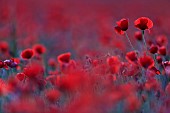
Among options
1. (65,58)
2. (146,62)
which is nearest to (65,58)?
(65,58)

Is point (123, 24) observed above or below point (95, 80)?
above

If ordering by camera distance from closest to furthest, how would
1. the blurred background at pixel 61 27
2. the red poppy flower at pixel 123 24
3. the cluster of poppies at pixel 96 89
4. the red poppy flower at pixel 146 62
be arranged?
the cluster of poppies at pixel 96 89 → the red poppy flower at pixel 146 62 → the red poppy flower at pixel 123 24 → the blurred background at pixel 61 27

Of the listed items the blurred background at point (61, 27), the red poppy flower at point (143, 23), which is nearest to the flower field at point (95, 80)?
the red poppy flower at point (143, 23)

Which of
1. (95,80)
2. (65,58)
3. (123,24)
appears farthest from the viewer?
(65,58)

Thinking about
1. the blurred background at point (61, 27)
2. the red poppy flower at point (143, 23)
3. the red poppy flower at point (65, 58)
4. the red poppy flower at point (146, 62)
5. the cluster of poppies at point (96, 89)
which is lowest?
the cluster of poppies at point (96, 89)

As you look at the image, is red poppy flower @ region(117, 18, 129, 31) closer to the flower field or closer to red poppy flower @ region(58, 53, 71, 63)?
the flower field

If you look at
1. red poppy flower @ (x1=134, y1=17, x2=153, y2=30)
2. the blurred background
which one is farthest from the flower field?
the blurred background

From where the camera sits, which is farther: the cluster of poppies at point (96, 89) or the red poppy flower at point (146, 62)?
the red poppy flower at point (146, 62)

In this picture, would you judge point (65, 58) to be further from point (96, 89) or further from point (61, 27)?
point (61, 27)

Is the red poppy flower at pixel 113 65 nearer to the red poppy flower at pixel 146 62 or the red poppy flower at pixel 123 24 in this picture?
the red poppy flower at pixel 146 62

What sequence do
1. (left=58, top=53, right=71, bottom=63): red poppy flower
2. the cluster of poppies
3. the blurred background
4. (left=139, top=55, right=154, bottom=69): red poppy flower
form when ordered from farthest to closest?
the blurred background → (left=58, top=53, right=71, bottom=63): red poppy flower → (left=139, top=55, right=154, bottom=69): red poppy flower → the cluster of poppies

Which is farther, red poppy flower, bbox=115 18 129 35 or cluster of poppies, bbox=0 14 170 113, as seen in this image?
red poppy flower, bbox=115 18 129 35
